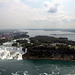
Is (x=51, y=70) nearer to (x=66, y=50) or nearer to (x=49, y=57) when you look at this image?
(x=49, y=57)

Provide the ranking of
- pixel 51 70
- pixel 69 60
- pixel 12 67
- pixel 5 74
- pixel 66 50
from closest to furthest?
pixel 5 74 → pixel 51 70 → pixel 12 67 → pixel 69 60 → pixel 66 50

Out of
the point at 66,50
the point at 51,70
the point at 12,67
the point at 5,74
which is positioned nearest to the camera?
the point at 5,74

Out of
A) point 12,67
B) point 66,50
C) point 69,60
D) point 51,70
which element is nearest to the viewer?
point 51,70

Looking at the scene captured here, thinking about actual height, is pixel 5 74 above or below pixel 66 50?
below

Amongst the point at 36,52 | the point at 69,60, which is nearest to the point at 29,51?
the point at 36,52

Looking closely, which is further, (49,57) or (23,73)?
(49,57)

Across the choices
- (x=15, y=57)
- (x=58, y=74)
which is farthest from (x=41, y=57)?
(x=58, y=74)

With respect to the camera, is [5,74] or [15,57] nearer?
[5,74]

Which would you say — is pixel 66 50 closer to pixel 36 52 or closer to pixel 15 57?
pixel 36 52

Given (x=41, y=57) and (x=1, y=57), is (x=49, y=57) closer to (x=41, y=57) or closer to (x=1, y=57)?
(x=41, y=57)
